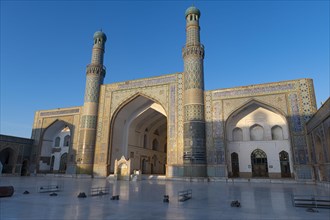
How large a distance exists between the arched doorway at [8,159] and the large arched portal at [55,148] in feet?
7.80

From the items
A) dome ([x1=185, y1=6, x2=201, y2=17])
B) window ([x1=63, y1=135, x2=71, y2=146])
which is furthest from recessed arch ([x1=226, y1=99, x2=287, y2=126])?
window ([x1=63, y1=135, x2=71, y2=146])

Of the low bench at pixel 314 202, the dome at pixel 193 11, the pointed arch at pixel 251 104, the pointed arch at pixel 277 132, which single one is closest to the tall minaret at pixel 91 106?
the dome at pixel 193 11

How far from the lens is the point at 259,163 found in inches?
682

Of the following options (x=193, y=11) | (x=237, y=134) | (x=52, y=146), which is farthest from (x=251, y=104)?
(x=52, y=146)

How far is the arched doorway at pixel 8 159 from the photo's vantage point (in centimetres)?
2212

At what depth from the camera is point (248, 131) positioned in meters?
17.8

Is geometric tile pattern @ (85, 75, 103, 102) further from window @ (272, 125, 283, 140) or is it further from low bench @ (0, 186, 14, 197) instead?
window @ (272, 125, 283, 140)

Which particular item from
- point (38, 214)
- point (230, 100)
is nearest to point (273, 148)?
point (230, 100)

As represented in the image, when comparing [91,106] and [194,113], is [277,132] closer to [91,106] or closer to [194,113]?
[194,113]

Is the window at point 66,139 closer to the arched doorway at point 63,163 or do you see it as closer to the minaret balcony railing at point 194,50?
the arched doorway at point 63,163

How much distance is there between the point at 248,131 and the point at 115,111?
1115 centimetres

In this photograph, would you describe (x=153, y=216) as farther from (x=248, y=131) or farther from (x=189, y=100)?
(x=248, y=131)

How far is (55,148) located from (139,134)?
921 centimetres

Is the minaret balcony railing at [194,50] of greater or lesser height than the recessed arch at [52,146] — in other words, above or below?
above
